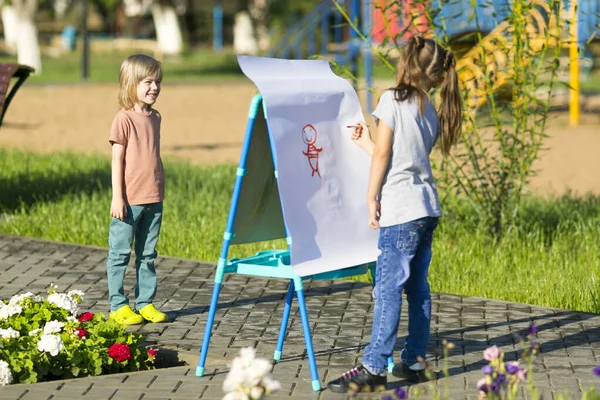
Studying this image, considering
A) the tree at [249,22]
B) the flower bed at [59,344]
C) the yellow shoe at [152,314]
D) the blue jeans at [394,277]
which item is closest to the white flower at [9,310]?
the flower bed at [59,344]

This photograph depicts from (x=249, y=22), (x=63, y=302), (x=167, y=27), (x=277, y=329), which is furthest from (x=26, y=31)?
(x=63, y=302)

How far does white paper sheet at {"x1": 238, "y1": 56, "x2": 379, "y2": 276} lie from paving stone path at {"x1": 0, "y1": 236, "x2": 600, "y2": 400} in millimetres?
583

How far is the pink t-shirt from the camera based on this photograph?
20.0ft

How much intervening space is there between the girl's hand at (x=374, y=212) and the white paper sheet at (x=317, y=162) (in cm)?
35

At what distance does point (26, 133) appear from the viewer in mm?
17828

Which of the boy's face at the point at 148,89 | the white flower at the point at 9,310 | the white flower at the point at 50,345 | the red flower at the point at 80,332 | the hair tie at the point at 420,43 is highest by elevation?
the hair tie at the point at 420,43

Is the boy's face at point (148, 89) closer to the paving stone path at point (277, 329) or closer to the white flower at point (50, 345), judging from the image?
the paving stone path at point (277, 329)

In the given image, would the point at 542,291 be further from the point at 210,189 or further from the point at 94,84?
the point at 94,84

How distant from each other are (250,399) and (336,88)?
2.31 metres

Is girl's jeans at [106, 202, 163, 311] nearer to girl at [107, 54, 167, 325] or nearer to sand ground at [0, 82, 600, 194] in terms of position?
girl at [107, 54, 167, 325]

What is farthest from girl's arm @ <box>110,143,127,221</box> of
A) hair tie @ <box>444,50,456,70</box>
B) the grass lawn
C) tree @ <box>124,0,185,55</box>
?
tree @ <box>124,0,185,55</box>

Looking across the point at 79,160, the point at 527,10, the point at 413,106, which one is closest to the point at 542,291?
the point at 527,10

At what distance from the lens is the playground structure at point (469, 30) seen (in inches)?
325

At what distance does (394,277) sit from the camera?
493cm
